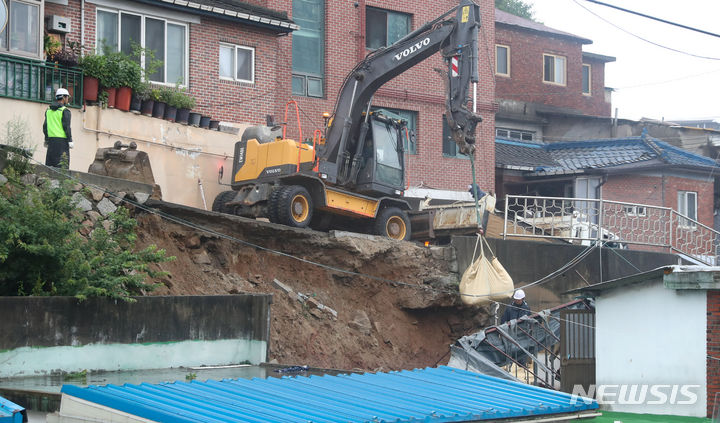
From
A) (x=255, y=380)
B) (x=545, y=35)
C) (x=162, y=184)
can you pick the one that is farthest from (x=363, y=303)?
(x=545, y=35)

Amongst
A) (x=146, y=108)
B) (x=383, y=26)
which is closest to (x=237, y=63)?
(x=146, y=108)

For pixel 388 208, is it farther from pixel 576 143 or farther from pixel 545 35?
pixel 545 35

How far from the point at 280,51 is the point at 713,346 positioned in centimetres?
1602

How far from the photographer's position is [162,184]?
71.1 feet

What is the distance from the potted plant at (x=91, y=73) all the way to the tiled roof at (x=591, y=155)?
1643 centimetres

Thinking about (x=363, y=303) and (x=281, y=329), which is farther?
(x=363, y=303)

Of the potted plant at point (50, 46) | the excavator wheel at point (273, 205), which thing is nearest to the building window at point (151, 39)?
the potted plant at point (50, 46)

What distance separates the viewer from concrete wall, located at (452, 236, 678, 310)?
76.0 feet

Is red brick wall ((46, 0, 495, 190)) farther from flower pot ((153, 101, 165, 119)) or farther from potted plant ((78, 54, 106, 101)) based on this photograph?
flower pot ((153, 101, 165, 119))

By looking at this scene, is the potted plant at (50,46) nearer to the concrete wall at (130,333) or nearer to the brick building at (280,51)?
the brick building at (280,51)

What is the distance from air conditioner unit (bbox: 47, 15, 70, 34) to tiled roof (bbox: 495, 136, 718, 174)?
1671cm

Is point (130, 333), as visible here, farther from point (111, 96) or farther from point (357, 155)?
point (357, 155)

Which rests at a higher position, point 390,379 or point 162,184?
point 162,184

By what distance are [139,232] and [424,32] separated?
8768 mm
